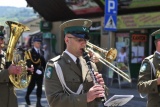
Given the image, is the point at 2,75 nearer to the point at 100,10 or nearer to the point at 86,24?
the point at 86,24

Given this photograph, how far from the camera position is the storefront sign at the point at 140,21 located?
1581cm

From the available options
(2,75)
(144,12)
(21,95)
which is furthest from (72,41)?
(144,12)

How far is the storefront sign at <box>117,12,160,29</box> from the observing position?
623 inches

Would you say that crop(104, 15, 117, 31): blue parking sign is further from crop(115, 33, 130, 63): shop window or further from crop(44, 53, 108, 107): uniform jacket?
crop(44, 53, 108, 107): uniform jacket

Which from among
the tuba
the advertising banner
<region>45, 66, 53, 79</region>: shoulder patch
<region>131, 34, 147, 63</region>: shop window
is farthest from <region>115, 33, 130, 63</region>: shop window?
<region>45, 66, 53, 79</region>: shoulder patch

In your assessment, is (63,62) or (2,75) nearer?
(63,62)

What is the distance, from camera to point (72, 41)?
3465 mm

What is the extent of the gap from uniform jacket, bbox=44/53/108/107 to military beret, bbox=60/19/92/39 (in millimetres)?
224

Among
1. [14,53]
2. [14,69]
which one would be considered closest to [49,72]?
[14,69]

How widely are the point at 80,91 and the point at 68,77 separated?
0.55 ft

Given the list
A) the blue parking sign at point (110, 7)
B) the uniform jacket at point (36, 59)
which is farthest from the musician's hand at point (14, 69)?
the blue parking sign at point (110, 7)

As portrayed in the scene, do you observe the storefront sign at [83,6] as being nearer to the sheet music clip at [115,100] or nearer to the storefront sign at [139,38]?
the storefront sign at [139,38]

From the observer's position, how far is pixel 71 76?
3465 mm

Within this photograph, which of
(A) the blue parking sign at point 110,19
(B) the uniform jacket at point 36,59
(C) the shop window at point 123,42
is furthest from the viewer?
(C) the shop window at point 123,42
